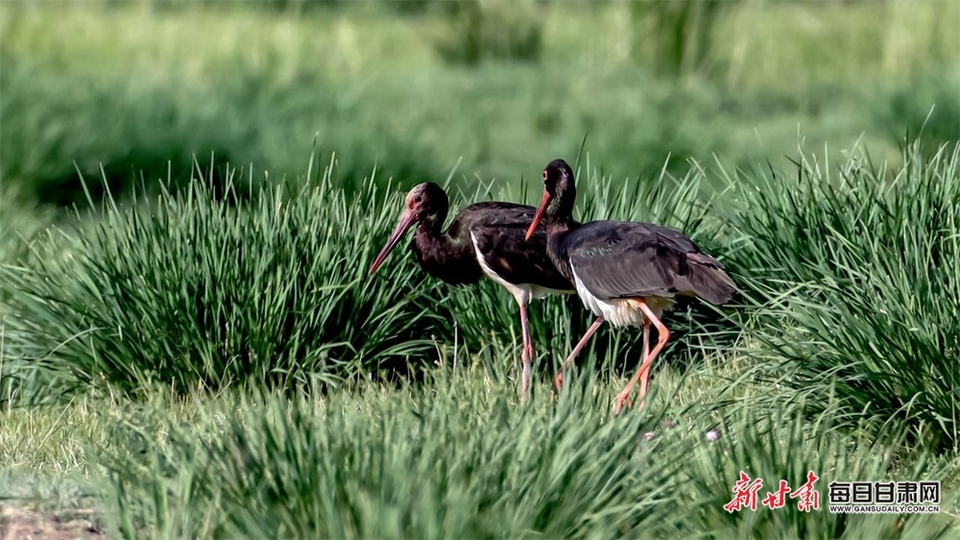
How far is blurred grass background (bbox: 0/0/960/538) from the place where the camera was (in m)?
3.62

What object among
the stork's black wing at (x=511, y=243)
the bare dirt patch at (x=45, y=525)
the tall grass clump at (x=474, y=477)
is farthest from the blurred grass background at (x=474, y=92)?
the bare dirt patch at (x=45, y=525)

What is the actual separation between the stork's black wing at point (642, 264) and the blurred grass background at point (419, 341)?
0.21 meters

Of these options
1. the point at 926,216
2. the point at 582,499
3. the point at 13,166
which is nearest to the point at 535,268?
the point at 926,216

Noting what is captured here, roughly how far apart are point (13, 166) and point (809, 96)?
8012 mm

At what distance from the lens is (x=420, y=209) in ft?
18.5

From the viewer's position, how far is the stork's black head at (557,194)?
5238 mm

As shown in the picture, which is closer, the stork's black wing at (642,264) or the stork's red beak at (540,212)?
the stork's black wing at (642,264)

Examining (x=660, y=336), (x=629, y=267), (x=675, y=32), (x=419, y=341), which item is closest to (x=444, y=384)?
(x=629, y=267)

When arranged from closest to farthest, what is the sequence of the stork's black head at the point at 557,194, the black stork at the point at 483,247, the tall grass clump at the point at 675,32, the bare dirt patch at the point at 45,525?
1. the bare dirt patch at the point at 45,525
2. the stork's black head at the point at 557,194
3. the black stork at the point at 483,247
4. the tall grass clump at the point at 675,32

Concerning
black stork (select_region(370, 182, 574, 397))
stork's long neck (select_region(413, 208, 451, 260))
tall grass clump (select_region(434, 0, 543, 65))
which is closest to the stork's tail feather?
black stork (select_region(370, 182, 574, 397))

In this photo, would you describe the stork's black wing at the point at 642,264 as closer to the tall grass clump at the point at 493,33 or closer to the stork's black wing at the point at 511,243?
the stork's black wing at the point at 511,243

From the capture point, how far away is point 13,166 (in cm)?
919

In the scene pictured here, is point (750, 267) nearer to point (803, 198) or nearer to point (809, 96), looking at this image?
point (803, 198)

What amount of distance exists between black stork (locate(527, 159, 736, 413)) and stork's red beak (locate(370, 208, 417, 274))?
533 mm
